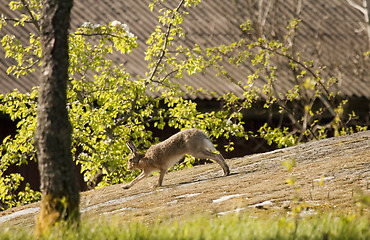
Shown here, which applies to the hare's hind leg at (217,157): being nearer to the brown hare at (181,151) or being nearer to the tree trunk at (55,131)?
the brown hare at (181,151)

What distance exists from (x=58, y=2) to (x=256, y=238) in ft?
6.41

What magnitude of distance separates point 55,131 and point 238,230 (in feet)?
4.33

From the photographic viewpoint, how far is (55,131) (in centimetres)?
468

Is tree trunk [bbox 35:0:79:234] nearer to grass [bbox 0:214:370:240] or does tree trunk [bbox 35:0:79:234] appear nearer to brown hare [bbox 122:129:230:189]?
grass [bbox 0:214:370:240]

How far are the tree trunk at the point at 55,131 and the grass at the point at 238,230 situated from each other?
22 cm

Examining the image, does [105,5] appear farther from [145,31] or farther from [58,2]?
[58,2]

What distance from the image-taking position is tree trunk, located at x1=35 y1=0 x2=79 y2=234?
4684 millimetres

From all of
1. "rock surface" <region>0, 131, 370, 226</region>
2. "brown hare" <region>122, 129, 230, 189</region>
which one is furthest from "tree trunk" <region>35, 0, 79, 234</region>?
"brown hare" <region>122, 129, 230, 189</region>

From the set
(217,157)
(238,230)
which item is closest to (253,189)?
(217,157)

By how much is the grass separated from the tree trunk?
0.22m

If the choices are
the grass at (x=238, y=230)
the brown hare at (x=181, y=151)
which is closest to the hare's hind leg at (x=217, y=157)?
the brown hare at (x=181, y=151)

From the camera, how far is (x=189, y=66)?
11023mm

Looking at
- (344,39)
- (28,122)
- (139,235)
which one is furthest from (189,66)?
(139,235)

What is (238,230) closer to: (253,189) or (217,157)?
(253,189)
